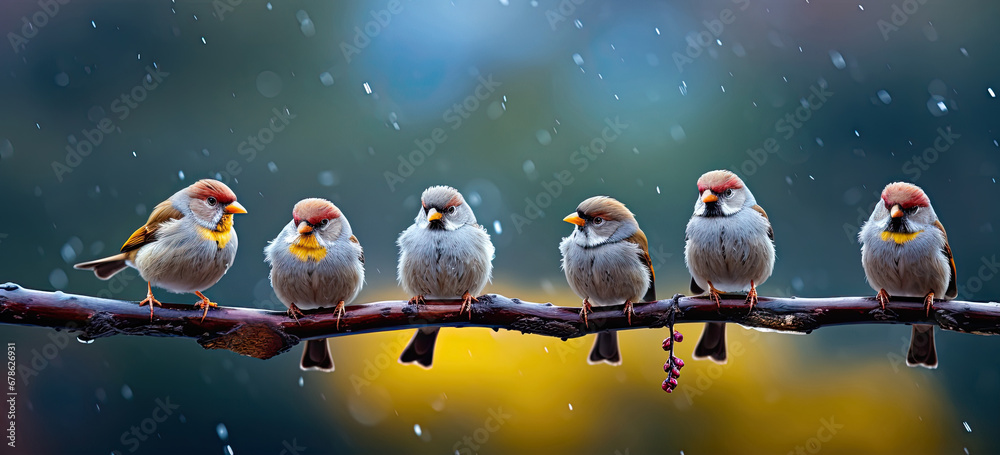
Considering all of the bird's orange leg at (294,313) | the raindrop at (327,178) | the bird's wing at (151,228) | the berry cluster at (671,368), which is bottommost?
the berry cluster at (671,368)

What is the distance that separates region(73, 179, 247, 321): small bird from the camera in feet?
5.52

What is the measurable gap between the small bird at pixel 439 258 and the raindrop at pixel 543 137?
288 cm

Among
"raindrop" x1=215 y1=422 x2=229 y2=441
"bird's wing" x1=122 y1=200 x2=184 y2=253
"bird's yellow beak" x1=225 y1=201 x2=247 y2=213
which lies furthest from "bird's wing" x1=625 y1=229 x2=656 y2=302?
"raindrop" x1=215 y1=422 x2=229 y2=441

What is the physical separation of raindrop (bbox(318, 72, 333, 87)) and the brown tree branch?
365 centimetres

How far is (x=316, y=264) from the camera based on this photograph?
5.74 feet

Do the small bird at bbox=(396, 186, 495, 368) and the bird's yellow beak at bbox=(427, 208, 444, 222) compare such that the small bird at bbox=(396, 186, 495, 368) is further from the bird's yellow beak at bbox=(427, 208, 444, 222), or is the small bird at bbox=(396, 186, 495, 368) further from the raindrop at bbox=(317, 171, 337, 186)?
the raindrop at bbox=(317, 171, 337, 186)

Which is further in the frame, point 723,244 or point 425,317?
point 723,244

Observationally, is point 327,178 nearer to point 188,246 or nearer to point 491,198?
point 491,198

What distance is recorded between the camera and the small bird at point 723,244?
1739 millimetres

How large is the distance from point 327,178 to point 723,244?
127 inches

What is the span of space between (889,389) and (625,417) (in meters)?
1.38

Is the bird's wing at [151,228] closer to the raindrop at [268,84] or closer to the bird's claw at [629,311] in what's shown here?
the bird's claw at [629,311]

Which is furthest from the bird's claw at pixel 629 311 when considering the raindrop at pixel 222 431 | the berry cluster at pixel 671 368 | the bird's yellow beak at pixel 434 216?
the raindrop at pixel 222 431

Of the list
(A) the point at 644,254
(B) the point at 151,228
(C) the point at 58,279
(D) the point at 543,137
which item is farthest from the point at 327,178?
(A) the point at 644,254
